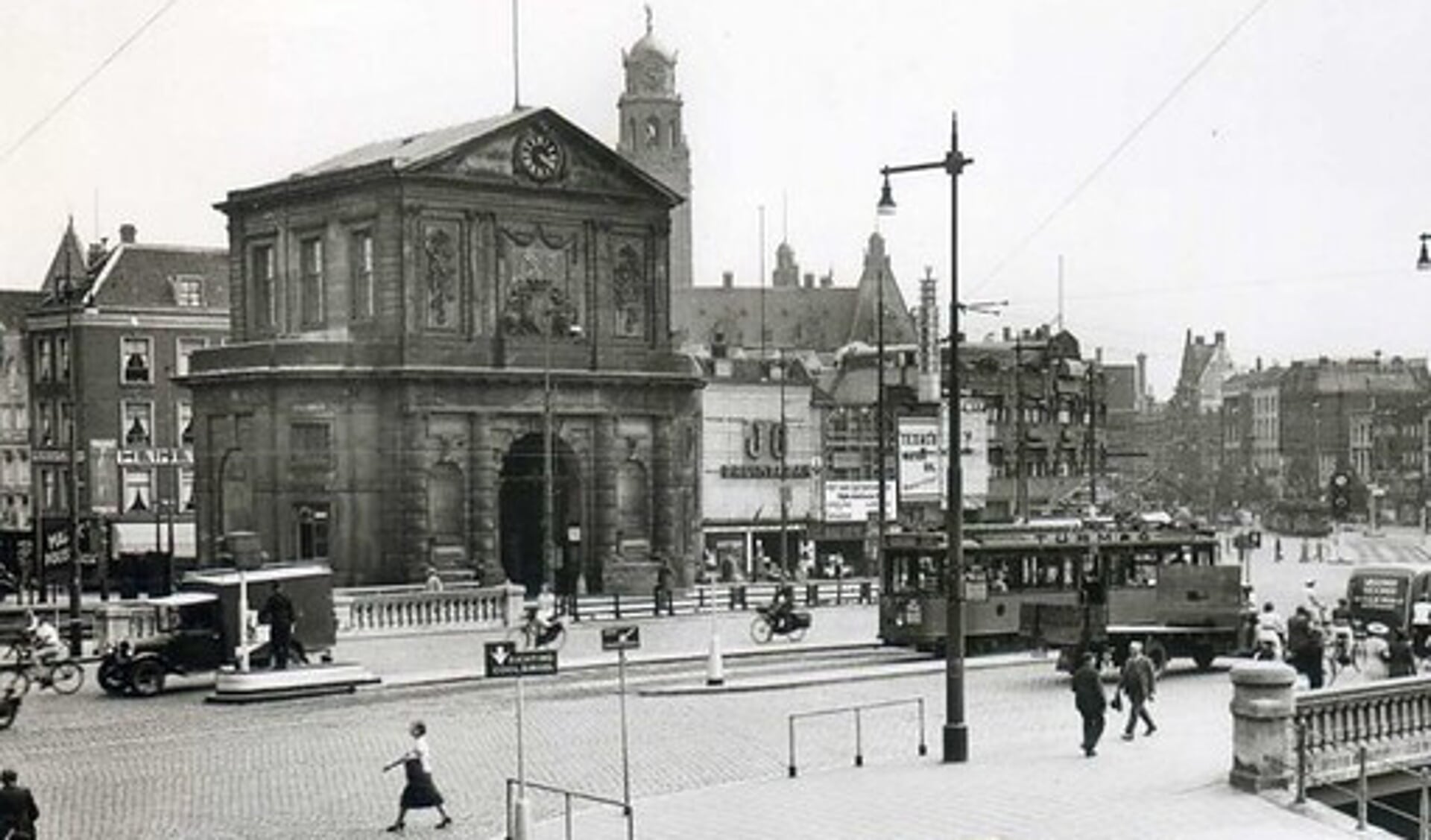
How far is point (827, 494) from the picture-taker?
8125 centimetres

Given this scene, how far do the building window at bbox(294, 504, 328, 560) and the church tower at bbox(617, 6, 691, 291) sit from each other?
90084 mm

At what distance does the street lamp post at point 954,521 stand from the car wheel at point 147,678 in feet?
53.3

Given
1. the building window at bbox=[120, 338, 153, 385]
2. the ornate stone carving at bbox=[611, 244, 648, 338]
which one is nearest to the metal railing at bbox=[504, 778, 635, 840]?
the ornate stone carving at bbox=[611, 244, 648, 338]

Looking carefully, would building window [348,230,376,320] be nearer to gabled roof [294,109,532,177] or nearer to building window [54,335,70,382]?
gabled roof [294,109,532,177]

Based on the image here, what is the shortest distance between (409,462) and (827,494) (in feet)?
101

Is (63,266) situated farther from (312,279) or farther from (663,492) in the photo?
(663,492)

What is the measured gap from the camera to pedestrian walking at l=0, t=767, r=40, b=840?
18953 mm

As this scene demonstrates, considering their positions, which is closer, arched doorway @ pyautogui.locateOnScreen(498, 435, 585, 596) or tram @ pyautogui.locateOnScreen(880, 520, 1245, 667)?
tram @ pyautogui.locateOnScreen(880, 520, 1245, 667)

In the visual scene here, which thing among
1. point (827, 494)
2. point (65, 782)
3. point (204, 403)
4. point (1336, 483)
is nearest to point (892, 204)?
point (65, 782)

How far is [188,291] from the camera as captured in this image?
75938 mm

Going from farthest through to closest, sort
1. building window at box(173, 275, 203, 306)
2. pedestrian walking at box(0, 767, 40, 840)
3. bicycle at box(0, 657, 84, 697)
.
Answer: building window at box(173, 275, 203, 306), bicycle at box(0, 657, 84, 697), pedestrian walking at box(0, 767, 40, 840)

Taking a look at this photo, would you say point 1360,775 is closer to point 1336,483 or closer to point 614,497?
point 614,497

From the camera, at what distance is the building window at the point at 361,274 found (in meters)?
55.4

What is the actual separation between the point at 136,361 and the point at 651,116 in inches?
2982
